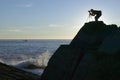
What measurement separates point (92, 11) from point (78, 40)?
161 cm

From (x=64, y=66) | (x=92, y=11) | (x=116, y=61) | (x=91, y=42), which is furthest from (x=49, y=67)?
(x=116, y=61)

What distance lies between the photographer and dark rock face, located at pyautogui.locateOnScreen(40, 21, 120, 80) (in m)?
10.4

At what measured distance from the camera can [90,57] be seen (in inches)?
441

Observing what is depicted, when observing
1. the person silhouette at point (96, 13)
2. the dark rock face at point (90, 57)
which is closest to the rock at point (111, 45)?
the dark rock face at point (90, 57)

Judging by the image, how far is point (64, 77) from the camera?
12.3 meters

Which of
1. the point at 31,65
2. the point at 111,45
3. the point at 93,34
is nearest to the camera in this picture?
Result: the point at 111,45

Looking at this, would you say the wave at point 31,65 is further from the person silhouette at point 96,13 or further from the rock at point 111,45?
the rock at point 111,45

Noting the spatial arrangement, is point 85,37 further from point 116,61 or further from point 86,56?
point 116,61

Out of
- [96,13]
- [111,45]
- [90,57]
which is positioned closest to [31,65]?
[96,13]

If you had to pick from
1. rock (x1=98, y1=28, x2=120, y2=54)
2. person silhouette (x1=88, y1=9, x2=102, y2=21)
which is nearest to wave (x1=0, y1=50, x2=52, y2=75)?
person silhouette (x1=88, y1=9, x2=102, y2=21)

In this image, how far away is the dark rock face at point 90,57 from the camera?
1037cm

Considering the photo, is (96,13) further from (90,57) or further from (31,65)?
(31,65)

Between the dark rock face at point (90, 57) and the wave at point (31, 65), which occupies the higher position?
the dark rock face at point (90, 57)

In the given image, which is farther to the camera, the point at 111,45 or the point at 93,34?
the point at 93,34
